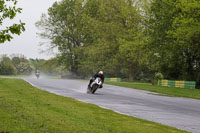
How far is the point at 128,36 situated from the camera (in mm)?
56531

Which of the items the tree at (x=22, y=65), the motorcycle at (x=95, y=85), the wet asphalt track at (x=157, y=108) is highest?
the tree at (x=22, y=65)

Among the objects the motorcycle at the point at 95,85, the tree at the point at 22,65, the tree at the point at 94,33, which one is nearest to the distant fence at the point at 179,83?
the tree at the point at 94,33

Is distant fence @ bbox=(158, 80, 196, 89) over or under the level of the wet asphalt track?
over

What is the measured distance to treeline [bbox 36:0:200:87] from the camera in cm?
3850

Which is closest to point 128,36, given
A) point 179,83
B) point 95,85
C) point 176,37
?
point 179,83

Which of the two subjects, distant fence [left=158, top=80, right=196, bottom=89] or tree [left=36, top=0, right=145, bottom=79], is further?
tree [left=36, top=0, right=145, bottom=79]

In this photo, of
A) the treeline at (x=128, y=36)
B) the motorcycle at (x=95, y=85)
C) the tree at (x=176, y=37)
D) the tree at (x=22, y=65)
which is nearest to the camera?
the motorcycle at (x=95, y=85)

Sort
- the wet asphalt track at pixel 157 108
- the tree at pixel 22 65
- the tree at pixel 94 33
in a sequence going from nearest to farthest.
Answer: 1. the wet asphalt track at pixel 157 108
2. the tree at pixel 94 33
3. the tree at pixel 22 65

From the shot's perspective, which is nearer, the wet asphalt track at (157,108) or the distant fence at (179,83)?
the wet asphalt track at (157,108)

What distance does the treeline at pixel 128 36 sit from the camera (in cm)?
3850

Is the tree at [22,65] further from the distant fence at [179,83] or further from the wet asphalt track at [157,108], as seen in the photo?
the wet asphalt track at [157,108]

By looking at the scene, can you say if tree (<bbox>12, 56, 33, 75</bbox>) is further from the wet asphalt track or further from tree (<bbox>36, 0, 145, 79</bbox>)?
the wet asphalt track

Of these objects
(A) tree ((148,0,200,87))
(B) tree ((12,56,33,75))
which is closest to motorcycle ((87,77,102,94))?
(A) tree ((148,0,200,87))

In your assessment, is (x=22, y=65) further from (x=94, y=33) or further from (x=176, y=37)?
(x=176, y=37)
